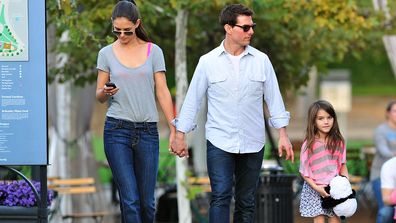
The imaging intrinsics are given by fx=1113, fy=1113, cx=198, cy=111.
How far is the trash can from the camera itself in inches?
412

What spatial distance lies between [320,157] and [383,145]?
4712 millimetres

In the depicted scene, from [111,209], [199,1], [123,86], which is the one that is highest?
[199,1]

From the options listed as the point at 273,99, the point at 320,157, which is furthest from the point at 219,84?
the point at 320,157

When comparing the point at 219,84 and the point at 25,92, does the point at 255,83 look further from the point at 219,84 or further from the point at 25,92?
the point at 25,92

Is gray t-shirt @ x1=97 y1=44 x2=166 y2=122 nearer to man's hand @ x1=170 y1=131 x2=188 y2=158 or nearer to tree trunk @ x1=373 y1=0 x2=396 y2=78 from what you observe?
man's hand @ x1=170 y1=131 x2=188 y2=158

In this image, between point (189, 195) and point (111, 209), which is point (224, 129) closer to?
point (189, 195)

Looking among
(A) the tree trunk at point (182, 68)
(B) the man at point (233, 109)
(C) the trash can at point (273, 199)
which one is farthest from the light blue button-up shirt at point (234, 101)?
(A) the tree trunk at point (182, 68)

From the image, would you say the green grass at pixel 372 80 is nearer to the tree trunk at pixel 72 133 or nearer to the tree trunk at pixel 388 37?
the tree trunk at pixel 72 133

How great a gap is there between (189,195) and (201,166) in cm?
706

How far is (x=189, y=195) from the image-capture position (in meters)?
11.9

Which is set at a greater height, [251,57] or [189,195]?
[251,57]

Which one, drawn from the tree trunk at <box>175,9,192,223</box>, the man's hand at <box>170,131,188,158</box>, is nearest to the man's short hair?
the man's hand at <box>170,131,188,158</box>

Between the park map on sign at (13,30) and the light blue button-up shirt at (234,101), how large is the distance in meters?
1.23

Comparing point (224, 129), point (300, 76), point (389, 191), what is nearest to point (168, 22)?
point (300, 76)
